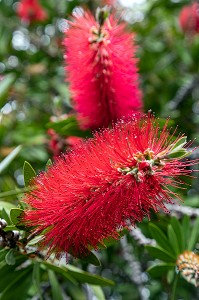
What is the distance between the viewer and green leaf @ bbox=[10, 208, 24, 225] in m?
1.60

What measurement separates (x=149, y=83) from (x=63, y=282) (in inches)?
82.1

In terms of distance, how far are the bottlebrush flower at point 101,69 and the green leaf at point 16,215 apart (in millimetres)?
624

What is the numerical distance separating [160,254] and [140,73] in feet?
7.91

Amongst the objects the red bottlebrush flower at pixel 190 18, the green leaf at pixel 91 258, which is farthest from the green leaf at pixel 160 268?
the red bottlebrush flower at pixel 190 18

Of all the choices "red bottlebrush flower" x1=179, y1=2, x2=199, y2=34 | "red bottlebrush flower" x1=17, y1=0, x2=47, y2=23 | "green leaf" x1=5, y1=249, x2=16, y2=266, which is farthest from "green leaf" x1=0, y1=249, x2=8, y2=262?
"red bottlebrush flower" x1=17, y1=0, x2=47, y2=23

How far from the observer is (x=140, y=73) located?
4.20m

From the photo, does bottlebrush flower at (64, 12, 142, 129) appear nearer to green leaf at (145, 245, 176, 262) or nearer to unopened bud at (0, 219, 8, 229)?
green leaf at (145, 245, 176, 262)

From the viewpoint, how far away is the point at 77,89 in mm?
2086


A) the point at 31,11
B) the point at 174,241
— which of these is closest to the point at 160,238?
the point at 174,241

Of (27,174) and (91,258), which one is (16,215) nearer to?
(27,174)

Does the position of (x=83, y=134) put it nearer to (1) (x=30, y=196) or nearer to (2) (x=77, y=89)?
(2) (x=77, y=89)

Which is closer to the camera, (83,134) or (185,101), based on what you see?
(83,134)

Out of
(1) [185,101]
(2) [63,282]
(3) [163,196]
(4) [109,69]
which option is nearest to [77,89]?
(4) [109,69]

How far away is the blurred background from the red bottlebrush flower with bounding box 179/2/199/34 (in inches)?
0.7
